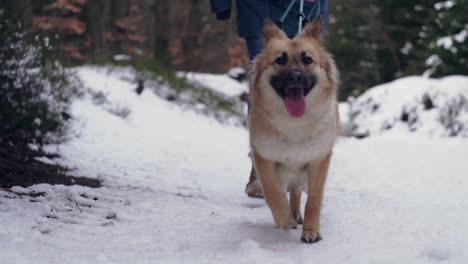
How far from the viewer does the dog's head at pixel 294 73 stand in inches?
133

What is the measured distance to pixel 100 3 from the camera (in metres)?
15.7

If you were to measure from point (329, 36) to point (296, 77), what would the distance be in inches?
846

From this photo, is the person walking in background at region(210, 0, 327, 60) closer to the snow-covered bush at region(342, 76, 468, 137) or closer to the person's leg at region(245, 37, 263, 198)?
the person's leg at region(245, 37, 263, 198)

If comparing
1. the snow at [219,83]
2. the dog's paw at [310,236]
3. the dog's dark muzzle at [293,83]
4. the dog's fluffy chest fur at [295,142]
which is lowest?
Result: the snow at [219,83]

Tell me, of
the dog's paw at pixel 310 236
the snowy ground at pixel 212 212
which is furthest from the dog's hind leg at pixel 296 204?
the dog's paw at pixel 310 236

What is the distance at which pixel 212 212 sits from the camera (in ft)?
13.0

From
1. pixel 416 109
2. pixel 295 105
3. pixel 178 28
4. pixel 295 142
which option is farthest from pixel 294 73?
pixel 178 28

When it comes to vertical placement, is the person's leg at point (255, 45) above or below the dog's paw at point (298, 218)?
above

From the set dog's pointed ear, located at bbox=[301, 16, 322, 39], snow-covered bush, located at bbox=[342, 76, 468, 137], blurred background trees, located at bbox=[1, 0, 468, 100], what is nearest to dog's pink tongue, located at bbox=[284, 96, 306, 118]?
dog's pointed ear, located at bbox=[301, 16, 322, 39]

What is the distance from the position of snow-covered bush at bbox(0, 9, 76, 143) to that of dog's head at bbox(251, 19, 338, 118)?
2.52 m

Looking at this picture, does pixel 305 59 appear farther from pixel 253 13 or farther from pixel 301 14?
pixel 253 13

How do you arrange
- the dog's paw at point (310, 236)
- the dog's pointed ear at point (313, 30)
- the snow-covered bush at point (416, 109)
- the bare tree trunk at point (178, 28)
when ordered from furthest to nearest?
1. the bare tree trunk at point (178, 28)
2. the snow-covered bush at point (416, 109)
3. the dog's pointed ear at point (313, 30)
4. the dog's paw at point (310, 236)

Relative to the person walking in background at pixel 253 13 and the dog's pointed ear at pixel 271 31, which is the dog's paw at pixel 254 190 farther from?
the dog's pointed ear at pixel 271 31

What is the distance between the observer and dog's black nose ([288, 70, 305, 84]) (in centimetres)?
332
